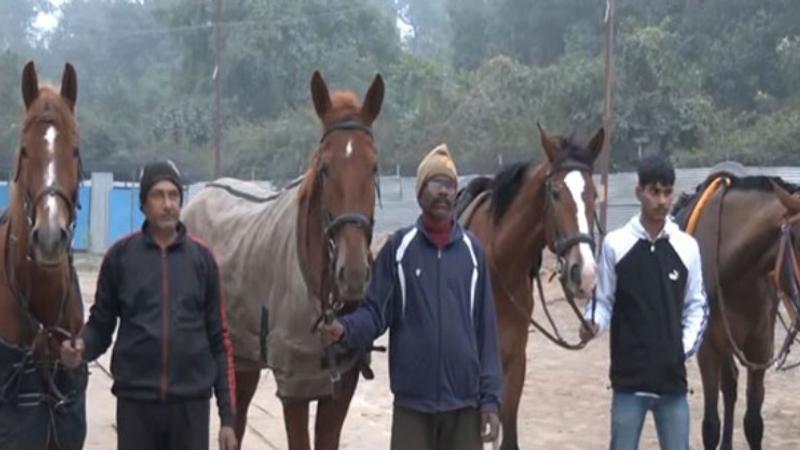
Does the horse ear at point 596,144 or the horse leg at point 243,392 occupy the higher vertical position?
the horse ear at point 596,144

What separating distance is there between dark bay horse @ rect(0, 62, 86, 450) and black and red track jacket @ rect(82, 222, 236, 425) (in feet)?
0.67

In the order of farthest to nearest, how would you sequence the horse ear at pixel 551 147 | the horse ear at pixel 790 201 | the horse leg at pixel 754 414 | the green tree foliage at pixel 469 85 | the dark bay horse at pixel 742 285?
the green tree foliage at pixel 469 85 → the horse leg at pixel 754 414 → the dark bay horse at pixel 742 285 → the horse ear at pixel 790 201 → the horse ear at pixel 551 147

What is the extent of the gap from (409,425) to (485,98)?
28507 millimetres

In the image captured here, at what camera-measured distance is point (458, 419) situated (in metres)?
4.52

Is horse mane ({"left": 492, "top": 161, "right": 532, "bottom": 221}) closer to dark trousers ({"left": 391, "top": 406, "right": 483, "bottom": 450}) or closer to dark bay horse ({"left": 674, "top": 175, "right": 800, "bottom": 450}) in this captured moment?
dark bay horse ({"left": 674, "top": 175, "right": 800, "bottom": 450})

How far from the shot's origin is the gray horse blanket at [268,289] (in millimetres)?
5211

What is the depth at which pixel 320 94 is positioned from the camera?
16.5 feet

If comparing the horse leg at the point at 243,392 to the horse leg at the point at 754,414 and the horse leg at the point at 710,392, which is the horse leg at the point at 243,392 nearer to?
the horse leg at the point at 710,392

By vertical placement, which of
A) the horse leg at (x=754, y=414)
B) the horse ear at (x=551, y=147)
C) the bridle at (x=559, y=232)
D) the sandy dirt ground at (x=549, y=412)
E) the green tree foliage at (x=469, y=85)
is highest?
the green tree foliage at (x=469, y=85)

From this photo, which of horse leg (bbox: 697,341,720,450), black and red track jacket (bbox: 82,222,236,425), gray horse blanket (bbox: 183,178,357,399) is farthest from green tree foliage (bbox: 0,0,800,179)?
black and red track jacket (bbox: 82,222,236,425)

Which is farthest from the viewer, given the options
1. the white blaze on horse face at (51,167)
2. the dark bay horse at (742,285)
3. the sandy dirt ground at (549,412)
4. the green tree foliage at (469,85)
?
the green tree foliage at (469,85)

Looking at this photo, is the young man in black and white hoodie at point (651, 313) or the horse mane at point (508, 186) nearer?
the young man in black and white hoodie at point (651, 313)

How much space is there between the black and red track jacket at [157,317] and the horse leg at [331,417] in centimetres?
90

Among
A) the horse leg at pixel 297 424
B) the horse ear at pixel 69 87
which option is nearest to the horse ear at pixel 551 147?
the horse leg at pixel 297 424
